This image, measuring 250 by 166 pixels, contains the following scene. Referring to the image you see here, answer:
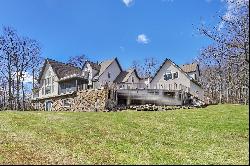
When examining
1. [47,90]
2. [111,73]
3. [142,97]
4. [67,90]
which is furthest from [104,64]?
[142,97]

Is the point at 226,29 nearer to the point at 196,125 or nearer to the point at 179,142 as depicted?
the point at 196,125

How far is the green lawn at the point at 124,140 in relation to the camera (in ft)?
55.6

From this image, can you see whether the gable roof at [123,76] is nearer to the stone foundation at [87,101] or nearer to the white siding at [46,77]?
the white siding at [46,77]

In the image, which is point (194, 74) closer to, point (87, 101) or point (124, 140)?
point (87, 101)

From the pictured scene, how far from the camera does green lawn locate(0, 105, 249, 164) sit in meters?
17.0

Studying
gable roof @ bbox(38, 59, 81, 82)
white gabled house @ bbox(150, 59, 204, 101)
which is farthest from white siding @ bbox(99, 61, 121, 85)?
white gabled house @ bbox(150, 59, 204, 101)

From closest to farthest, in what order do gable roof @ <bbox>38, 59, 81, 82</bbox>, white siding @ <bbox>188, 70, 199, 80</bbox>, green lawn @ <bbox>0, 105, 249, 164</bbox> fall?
green lawn @ <bbox>0, 105, 249, 164</bbox>, gable roof @ <bbox>38, 59, 81, 82</bbox>, white siding @ <bbox>188, 70, 199, 80</bbox>

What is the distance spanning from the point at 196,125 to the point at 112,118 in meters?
6.76

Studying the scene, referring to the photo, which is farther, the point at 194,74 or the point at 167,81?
the point at 194,74

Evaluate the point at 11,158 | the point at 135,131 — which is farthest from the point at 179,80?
the point at 11,158

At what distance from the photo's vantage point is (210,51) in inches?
1088

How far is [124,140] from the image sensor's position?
20.6 metres

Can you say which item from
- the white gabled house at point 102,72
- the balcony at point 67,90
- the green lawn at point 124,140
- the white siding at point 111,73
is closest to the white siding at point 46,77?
the balcony at point 67,90

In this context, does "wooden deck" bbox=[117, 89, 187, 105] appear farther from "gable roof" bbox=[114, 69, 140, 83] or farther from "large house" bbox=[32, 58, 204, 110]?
"gable roof" bbox=[114, 69, 140, 83]
